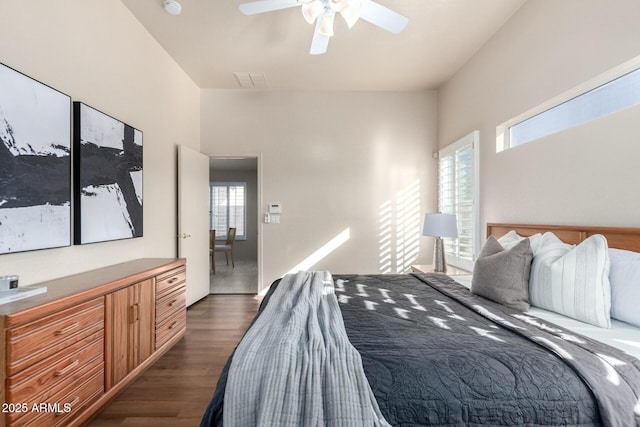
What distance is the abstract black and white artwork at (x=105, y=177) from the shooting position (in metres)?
1.95

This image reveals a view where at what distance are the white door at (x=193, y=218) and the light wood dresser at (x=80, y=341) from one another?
114 cm

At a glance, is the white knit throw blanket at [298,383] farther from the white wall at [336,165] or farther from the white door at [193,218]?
the white wall at [336,165]

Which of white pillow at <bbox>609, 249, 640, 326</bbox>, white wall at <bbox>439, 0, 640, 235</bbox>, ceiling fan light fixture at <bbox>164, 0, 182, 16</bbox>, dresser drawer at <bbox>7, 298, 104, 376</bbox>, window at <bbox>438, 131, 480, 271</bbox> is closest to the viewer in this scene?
dresser drawer at <bbox>7, 298, 104, 376</bbox>

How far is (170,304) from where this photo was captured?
251cm

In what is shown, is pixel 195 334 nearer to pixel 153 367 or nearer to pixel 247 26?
pixel 153 367

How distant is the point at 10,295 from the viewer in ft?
4.42

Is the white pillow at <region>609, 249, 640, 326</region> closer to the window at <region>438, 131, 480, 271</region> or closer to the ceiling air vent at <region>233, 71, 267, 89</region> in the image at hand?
the window at <region>438, 131, 480, 271</region>

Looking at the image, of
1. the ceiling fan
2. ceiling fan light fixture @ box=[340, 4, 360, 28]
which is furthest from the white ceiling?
ceiling fan light fixture @ box=[340, 4, 360, 28]

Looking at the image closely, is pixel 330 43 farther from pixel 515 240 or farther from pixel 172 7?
pixel 515 240

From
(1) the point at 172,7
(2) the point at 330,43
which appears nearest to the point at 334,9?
(2) the point at 330,43

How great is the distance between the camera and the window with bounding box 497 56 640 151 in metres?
1.65

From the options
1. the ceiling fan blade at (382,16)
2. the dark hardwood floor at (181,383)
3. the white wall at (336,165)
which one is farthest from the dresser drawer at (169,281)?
the ceiling fan blade at (382,16)

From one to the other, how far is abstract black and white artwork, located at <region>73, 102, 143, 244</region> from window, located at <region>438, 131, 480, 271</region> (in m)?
3.46

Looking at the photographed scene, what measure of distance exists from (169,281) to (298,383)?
1.96 meters
